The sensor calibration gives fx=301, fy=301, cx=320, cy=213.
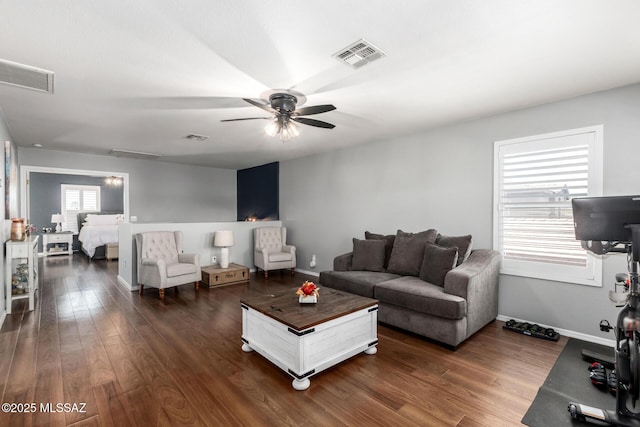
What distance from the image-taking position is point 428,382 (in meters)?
2.29

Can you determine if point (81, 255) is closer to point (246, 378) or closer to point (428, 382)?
point (246, 378)

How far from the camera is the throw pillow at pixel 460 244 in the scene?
353 cm

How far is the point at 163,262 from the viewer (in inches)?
176

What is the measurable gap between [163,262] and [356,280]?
9.46ft

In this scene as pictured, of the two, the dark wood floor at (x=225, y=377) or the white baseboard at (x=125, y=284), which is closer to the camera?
the dark wood floor at (x=225, y=377)

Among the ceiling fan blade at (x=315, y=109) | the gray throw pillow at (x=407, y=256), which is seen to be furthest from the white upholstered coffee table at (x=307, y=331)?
the ceiling fan blade at (x=315, y=109)

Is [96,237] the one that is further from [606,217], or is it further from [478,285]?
[606,217]

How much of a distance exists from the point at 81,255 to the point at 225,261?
584cm

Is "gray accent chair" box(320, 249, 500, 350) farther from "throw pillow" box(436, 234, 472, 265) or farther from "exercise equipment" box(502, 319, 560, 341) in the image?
"exercise equipment" box(502, 319, 560, 341)

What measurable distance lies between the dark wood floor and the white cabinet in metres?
0.30

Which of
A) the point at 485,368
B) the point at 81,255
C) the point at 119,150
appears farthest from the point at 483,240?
the point at 81,255

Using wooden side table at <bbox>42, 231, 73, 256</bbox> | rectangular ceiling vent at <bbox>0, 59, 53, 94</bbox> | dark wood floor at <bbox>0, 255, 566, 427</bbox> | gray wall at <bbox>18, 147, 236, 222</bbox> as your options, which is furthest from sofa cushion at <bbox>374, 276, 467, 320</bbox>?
wooden side table at <bbox>42, 231, 73, 256</bbox>

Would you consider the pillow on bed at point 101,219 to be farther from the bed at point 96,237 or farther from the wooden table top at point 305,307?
the wooden table top at point 305,307

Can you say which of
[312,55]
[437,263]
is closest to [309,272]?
[437,263]
